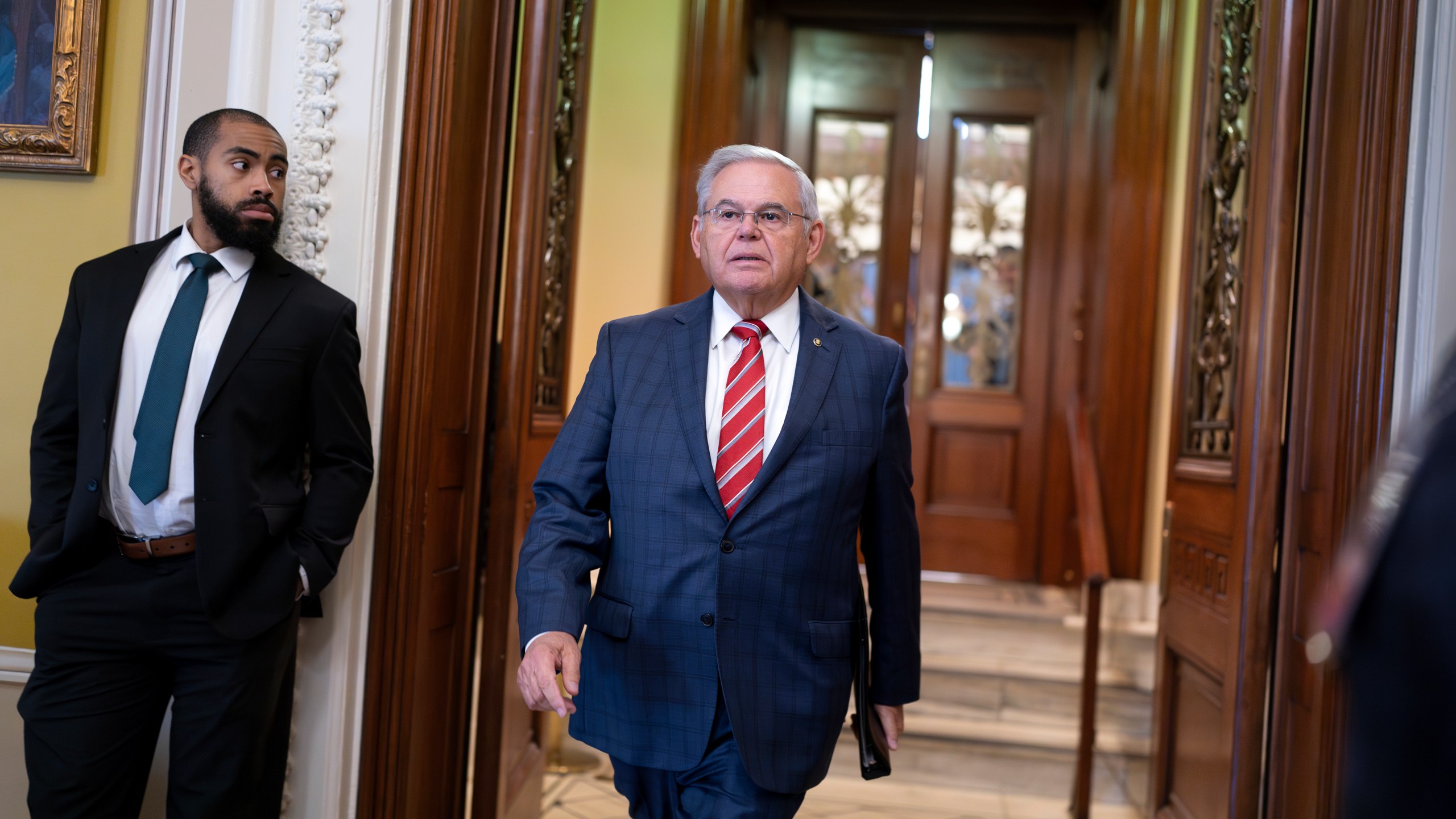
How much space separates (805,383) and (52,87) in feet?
6.05

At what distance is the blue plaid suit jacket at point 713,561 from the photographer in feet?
5.35

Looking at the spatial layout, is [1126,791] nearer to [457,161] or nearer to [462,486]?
[462,486]

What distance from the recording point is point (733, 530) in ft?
5.38

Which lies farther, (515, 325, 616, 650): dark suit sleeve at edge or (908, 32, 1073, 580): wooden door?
(908, 32, 1073, 580): wooden door

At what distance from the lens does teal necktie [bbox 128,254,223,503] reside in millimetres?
1899

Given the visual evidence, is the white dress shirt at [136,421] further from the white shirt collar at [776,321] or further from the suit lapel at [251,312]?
the white shirt collar at [776,321]

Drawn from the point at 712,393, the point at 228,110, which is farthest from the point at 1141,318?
the point at 228,110

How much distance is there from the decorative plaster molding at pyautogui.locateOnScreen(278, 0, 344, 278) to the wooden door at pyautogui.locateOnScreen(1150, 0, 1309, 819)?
2.10 metres

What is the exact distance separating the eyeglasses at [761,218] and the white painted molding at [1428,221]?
4.25ft

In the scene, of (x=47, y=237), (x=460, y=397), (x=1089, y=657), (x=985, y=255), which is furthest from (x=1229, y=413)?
(x=985, y=255)

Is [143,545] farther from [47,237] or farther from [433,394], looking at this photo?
[47,237]

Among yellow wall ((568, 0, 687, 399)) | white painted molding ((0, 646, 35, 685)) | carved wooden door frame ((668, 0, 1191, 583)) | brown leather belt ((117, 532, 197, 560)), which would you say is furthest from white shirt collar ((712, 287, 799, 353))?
carved wooden door frame ((668, 0, 1191, 583))

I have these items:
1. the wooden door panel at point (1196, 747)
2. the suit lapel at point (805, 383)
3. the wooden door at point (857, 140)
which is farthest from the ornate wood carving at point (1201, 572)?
the wooden door at point (857, 140)

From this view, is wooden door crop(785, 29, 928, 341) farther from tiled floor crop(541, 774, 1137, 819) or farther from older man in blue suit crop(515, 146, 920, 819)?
older man in blue suit crop(515, 146, 920, 819)
